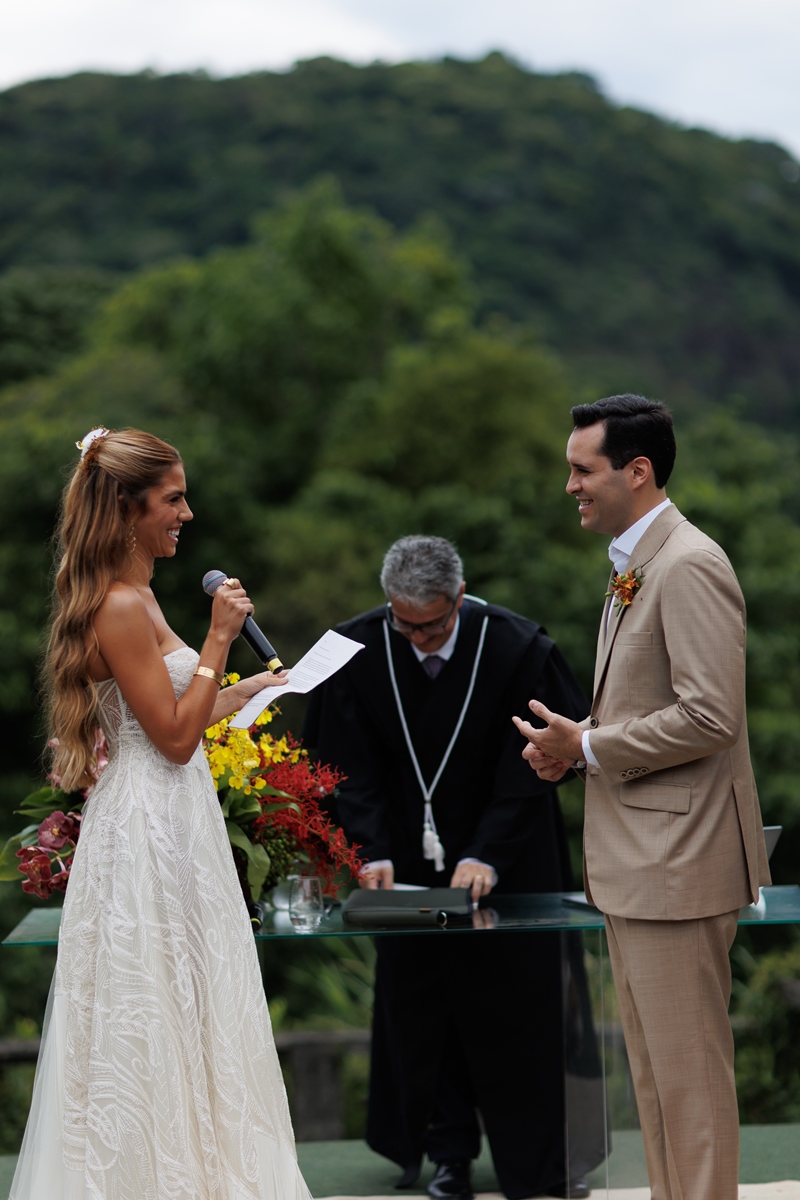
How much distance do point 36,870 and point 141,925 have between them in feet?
2.61

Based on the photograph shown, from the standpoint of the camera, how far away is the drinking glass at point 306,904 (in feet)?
14.8

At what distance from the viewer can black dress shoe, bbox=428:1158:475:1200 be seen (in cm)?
512

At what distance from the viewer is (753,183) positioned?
4512 cm

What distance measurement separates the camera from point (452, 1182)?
5176mm

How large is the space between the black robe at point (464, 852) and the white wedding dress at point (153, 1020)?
59.0 inches

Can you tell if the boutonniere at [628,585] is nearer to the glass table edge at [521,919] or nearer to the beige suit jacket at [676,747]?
the beige suit jacket at [676,747]

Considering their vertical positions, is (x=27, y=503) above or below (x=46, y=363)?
below

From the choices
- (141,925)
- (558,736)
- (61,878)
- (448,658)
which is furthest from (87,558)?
(448,658)

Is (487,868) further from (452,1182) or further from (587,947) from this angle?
(452,1182)

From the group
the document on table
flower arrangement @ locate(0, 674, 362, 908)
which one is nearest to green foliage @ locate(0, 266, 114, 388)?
flower arrangement @ locate(0, 674, 362, 908)

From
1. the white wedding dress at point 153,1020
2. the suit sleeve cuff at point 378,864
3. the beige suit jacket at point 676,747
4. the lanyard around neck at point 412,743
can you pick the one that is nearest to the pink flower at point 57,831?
the white wedding dress at point 153,1020

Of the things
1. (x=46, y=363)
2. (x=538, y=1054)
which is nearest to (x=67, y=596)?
(x=538, y=1054)

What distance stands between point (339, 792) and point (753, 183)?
1729 inches

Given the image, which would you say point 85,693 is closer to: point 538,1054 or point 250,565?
point 538,1054
